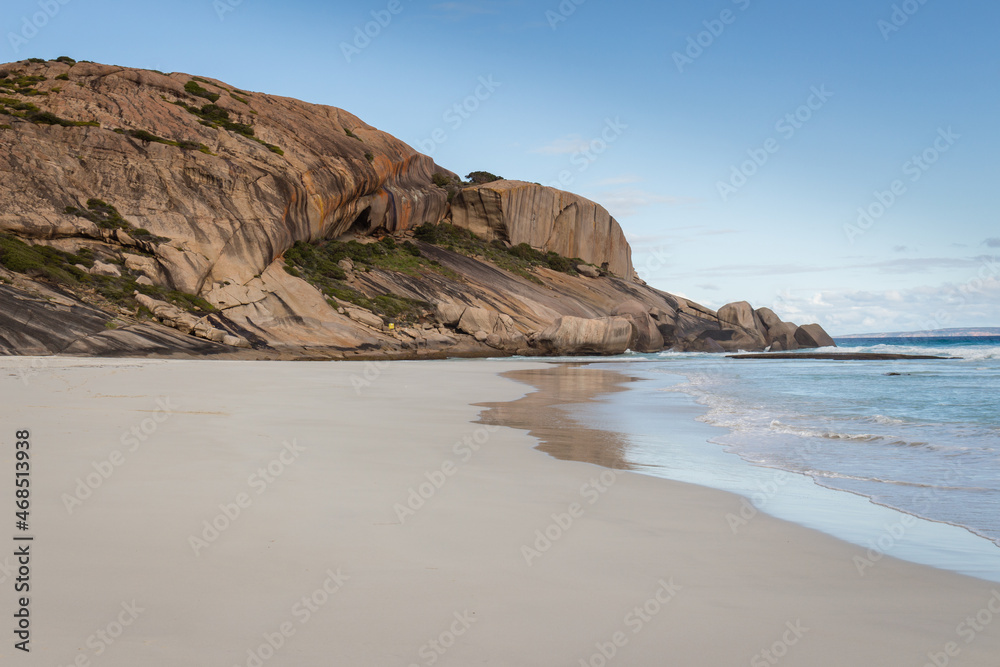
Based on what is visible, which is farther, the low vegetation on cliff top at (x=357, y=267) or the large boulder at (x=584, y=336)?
the large boulder at (x=584, y=336)

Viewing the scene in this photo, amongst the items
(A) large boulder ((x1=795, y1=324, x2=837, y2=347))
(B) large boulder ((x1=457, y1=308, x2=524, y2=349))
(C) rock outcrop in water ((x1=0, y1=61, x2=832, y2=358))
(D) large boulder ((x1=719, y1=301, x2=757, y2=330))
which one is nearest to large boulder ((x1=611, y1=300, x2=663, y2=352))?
(C) rock outcrop in water ((x1=0, y1=61, x2=832, y2=358))

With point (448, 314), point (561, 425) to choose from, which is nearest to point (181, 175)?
point (448, 314)

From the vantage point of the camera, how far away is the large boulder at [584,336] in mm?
44188

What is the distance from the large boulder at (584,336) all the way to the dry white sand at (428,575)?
38.0 metres

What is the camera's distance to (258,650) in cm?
245

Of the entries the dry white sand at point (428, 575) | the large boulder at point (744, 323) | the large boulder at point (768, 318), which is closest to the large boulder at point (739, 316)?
the large boulder at point (744, 323)

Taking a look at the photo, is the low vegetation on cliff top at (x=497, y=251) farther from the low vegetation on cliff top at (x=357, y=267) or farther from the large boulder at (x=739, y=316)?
the large boulder at (x=739, y=316)

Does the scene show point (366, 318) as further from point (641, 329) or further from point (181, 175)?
point (641, 329)

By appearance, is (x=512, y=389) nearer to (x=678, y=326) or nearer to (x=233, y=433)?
(x=233, y=433)

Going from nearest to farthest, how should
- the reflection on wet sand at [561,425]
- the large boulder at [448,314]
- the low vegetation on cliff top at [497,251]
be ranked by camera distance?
the reflection on wet sand at [561,425] < the large boulder at [448,314] < the low vegetation on cliff top at [497,251]

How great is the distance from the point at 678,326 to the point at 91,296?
1787 inches

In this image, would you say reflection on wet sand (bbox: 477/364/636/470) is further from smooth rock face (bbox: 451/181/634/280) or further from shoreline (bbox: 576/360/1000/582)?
smooth rock face (bbox: 451/181/634/280)

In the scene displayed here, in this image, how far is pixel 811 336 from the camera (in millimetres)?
65562

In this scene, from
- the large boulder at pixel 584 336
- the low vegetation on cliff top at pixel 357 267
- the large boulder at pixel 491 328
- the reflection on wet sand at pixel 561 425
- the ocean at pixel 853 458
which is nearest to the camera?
the ocean at pixel 853 458
